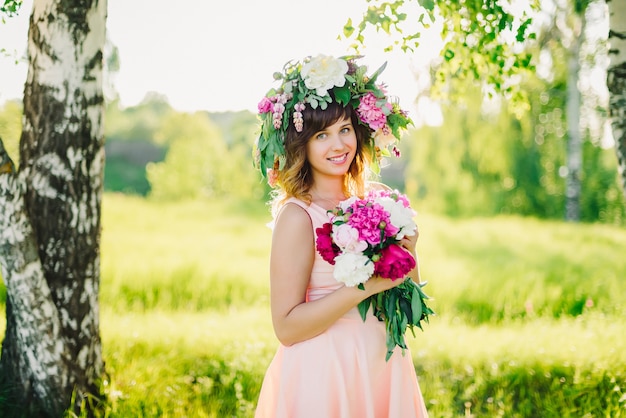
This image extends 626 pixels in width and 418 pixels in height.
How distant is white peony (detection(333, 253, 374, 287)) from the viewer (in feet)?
6.95

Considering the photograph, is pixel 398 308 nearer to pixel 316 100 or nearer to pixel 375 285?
pixel 375 285

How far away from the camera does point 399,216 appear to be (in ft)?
7.18

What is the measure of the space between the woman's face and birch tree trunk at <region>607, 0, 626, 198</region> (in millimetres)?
1858

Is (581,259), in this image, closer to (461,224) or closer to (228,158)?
(461,224)

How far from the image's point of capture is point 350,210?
220 cm

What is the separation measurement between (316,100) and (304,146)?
22cm

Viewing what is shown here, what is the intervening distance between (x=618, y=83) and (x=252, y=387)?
10.5 ft

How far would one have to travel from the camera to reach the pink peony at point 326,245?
2.18 metres

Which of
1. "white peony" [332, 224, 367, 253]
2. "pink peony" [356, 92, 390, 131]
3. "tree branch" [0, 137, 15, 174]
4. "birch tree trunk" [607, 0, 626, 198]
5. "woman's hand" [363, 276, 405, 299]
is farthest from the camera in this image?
"birch tree trunk" [607, 0, 626, 198]

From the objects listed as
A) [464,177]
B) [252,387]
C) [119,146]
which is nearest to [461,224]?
[464,177]

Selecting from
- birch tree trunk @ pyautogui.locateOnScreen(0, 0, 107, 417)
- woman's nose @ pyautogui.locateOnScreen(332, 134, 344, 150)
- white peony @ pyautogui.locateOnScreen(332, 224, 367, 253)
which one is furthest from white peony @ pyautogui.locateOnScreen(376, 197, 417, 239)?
birch tree trunk @ pyautogui.locateOnScreen(0, 0, 107, 417)

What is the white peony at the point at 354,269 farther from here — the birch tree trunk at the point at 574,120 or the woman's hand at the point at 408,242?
the birch tree trunk at the point at 574,120

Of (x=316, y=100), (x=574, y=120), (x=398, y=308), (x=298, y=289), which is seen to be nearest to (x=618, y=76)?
(x=316, y=100)

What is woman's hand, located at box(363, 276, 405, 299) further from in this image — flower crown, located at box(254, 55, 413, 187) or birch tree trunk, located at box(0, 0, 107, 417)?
birch tree trunk, located at box(0, 0, 107, 417)
